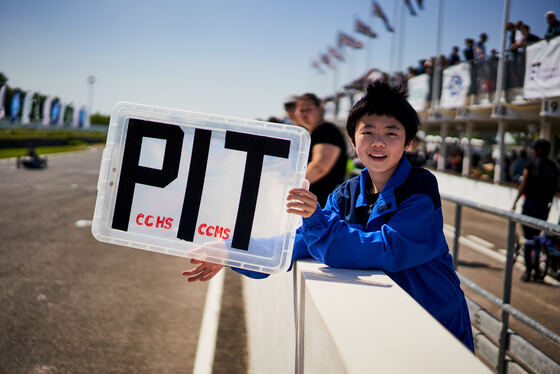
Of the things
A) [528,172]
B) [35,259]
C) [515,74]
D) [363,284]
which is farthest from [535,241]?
[515,74]

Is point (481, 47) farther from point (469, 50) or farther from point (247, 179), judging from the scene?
point (247, 179)

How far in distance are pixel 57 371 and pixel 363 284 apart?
Result: 9.12ft

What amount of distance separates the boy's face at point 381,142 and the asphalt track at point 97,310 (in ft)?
7.56

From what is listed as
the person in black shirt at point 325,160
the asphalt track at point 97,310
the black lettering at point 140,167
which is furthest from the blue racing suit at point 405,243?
the person in black shirt at point 325,160

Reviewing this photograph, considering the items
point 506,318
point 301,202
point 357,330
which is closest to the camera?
point 357,330

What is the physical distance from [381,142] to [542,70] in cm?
1292

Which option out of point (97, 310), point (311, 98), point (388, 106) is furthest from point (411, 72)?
point (388, 106)

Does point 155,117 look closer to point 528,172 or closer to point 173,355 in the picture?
point 173,355

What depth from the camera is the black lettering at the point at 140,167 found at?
1.83 meters

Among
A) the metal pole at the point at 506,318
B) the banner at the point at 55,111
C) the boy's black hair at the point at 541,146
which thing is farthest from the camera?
the banner at the point at 55,111

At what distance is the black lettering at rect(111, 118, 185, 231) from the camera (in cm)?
183

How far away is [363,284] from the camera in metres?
1.65

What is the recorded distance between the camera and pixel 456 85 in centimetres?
1961

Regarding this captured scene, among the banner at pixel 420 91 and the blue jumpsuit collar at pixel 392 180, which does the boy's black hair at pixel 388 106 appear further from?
the banner at pixel 420 91
